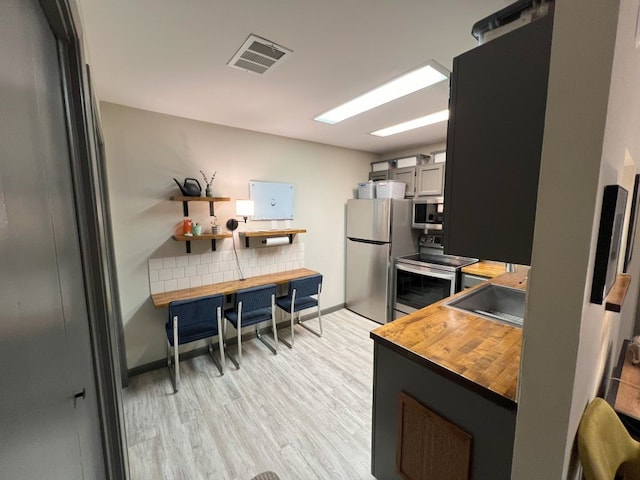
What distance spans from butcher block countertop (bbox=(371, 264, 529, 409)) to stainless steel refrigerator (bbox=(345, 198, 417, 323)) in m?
1.80

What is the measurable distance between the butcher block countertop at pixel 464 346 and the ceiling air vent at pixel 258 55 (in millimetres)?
1672

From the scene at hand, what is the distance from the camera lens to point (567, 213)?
679 millimetres

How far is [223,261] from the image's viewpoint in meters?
2.98

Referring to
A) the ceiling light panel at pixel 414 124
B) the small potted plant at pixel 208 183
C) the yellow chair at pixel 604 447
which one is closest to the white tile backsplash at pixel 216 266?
the small potted plant at pixel 208 183

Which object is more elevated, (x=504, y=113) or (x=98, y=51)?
(x=98, y=51)

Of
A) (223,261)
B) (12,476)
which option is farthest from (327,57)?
(223,261)

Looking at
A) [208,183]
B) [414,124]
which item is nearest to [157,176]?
[208,183]

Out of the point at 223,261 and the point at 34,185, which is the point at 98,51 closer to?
the point at 34,185

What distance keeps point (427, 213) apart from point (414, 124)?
4.04 ft

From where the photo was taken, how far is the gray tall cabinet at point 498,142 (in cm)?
76

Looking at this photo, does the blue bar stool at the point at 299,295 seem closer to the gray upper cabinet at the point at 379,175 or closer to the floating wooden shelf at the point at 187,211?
the floating wooden shelf at the point at 187,211

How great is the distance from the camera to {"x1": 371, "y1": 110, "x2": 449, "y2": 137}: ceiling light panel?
101 inches

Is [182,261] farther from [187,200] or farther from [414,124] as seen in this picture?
[414,124]

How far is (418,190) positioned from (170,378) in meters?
3.49
